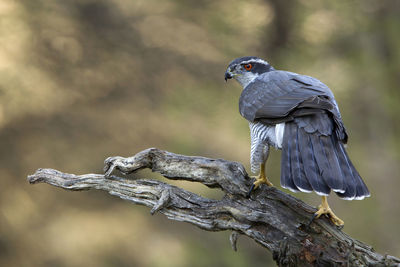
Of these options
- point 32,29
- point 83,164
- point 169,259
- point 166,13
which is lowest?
point 169,259

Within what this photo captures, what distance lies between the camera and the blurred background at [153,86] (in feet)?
24.4

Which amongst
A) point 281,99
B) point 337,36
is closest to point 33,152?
point 281,99

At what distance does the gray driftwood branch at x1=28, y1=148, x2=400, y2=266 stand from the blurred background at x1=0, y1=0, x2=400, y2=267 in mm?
3590

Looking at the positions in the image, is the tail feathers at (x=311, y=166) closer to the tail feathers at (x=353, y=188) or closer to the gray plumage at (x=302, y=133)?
the gray plumage at (x=302, y=133)

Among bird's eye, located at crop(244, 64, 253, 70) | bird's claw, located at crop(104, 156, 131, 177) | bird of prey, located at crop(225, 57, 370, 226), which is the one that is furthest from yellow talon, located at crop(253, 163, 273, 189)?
bird's eye, located at crop(244, 64, 253, 70)

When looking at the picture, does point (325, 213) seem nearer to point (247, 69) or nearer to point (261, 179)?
point (261, 179)

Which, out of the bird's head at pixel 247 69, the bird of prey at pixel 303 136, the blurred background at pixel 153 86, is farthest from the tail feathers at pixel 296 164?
the blurred background at pixel 153 86

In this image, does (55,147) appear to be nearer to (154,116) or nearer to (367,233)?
(154,116)

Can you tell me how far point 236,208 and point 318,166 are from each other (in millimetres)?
736

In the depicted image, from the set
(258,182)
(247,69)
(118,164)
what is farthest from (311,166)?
(247,69)

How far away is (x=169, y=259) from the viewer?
7.86 m

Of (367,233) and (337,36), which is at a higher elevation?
(337,36)

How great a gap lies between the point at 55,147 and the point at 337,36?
17.7ft

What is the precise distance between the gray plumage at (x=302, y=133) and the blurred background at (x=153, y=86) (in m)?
3.78
